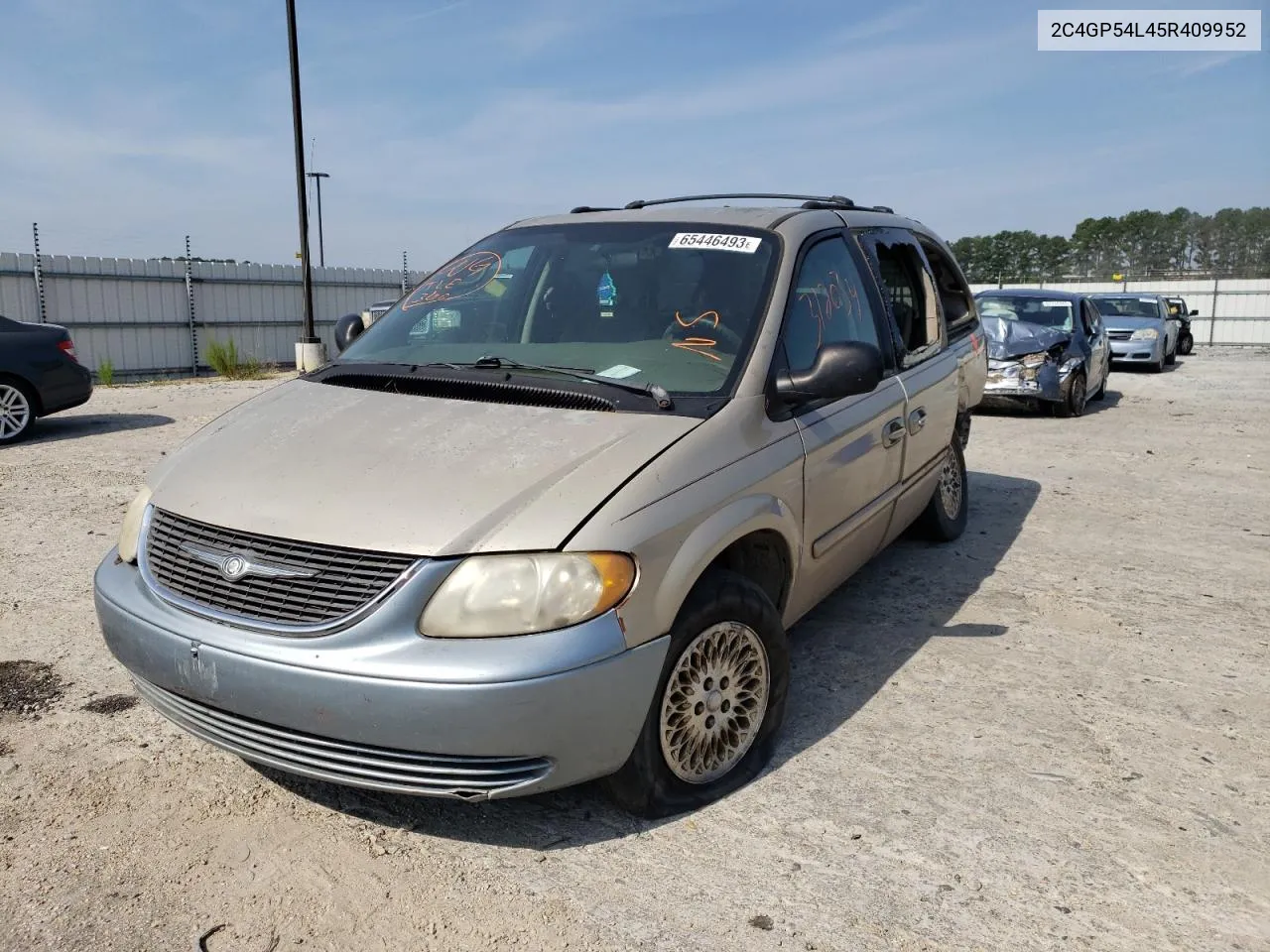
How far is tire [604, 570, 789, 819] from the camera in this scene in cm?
278

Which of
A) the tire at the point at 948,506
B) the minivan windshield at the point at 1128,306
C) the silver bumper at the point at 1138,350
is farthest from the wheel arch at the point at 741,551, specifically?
the minivan windshield at the point at 1128,306

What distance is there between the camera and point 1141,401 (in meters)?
14.1

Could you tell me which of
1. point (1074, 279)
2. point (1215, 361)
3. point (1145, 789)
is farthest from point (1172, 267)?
point (1145, 789)

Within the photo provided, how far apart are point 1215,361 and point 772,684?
23680mm

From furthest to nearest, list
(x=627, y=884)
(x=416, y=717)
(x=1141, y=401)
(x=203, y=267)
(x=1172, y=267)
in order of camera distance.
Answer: (x=1172, y=267) < (x=203, y=267) < (x=1141, y=401) < (x=627, y=884) < (x=416, y=717)

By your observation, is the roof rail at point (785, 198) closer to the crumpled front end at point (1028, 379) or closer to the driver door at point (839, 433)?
the driver door at point (839, 433)

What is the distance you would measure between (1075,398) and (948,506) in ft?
23.3

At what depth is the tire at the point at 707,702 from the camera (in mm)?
2781

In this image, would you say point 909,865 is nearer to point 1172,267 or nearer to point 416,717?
point 416,717

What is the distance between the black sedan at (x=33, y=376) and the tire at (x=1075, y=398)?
10.8 meters

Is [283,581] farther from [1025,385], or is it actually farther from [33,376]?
[1025,385]

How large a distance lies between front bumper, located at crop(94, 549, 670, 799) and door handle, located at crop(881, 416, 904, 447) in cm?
189

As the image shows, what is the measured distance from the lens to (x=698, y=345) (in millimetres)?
3443

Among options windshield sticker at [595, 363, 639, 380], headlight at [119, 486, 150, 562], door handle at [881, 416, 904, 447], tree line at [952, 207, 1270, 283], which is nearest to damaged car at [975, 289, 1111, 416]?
door handle at [881, 416, 904, 447]
